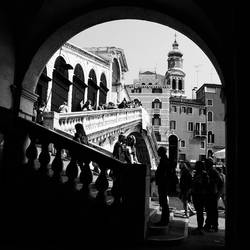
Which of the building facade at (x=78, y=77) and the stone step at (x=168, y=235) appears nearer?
the stone step at (x=168, y=235)

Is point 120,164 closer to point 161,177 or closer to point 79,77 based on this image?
point 161,177

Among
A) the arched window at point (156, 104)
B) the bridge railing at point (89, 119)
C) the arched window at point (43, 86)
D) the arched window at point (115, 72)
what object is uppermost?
the arched window at point (156, 104)

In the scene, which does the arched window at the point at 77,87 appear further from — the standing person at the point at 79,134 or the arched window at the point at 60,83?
the standing person at the point at 79,134

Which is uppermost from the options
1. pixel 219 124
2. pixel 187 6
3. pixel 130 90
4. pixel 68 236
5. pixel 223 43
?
pixel 130 90

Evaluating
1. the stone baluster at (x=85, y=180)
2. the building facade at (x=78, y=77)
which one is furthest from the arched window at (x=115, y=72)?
the stone baluster at (x=85, y=180)

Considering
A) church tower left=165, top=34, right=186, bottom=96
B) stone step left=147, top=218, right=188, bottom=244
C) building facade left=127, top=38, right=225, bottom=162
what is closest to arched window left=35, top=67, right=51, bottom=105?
stone step left=147, top=218, right=188, bottom=244

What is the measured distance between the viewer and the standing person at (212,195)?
23.9ft

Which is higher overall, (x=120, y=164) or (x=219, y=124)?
(x=219, y=124)

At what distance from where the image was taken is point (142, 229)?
5.16 metres

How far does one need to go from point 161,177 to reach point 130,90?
5662cm

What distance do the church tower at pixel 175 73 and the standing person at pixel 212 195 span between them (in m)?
70.1

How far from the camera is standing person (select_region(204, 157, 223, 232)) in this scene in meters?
7.28
